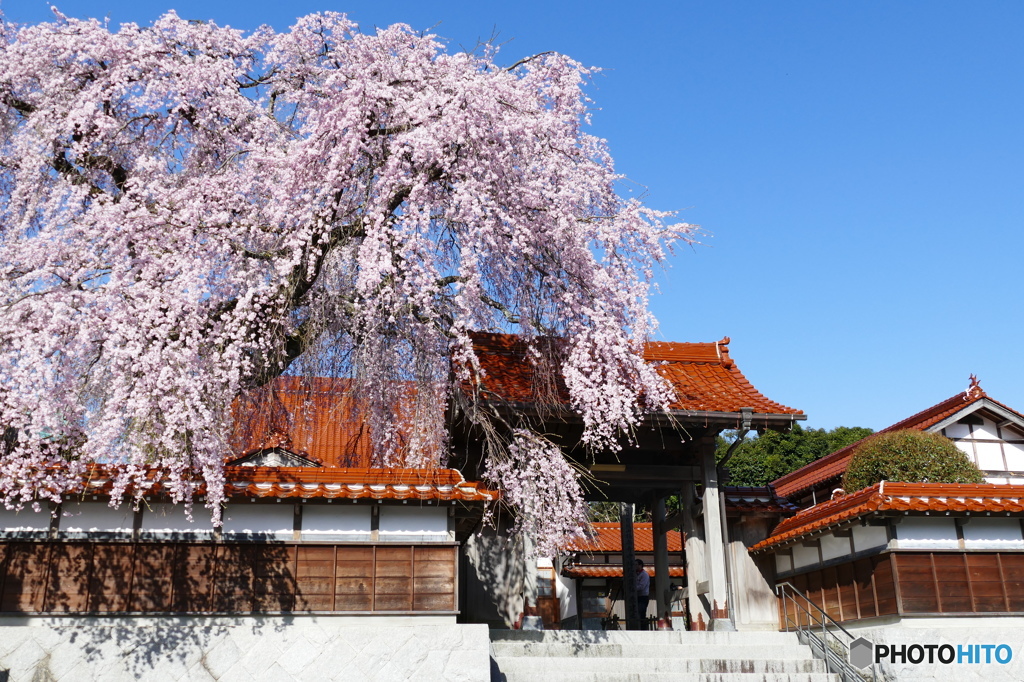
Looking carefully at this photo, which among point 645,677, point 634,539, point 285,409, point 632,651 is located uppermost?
point 285,409

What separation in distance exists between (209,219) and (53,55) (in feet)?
11.5

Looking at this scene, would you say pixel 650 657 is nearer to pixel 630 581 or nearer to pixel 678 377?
pixel 678 377

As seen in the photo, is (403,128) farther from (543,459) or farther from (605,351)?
(543,459)

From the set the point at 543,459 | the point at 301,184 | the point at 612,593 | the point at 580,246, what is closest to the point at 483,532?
the point at 543,459

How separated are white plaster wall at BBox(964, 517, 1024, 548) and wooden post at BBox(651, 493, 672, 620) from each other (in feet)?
16.4

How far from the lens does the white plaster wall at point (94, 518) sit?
433 inches

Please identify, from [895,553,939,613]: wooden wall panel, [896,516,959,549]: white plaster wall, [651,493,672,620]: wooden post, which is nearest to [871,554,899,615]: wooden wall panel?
[895,553,939,613]: wooden wall panel

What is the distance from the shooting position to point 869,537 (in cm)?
1312

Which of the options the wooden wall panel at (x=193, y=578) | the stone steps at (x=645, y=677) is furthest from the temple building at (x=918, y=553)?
the wooden wall panel at (x=193, y=578)

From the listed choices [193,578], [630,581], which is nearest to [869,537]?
[630,581]

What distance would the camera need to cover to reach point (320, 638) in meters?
10.9

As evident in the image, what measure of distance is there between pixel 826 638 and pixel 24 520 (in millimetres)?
11240
